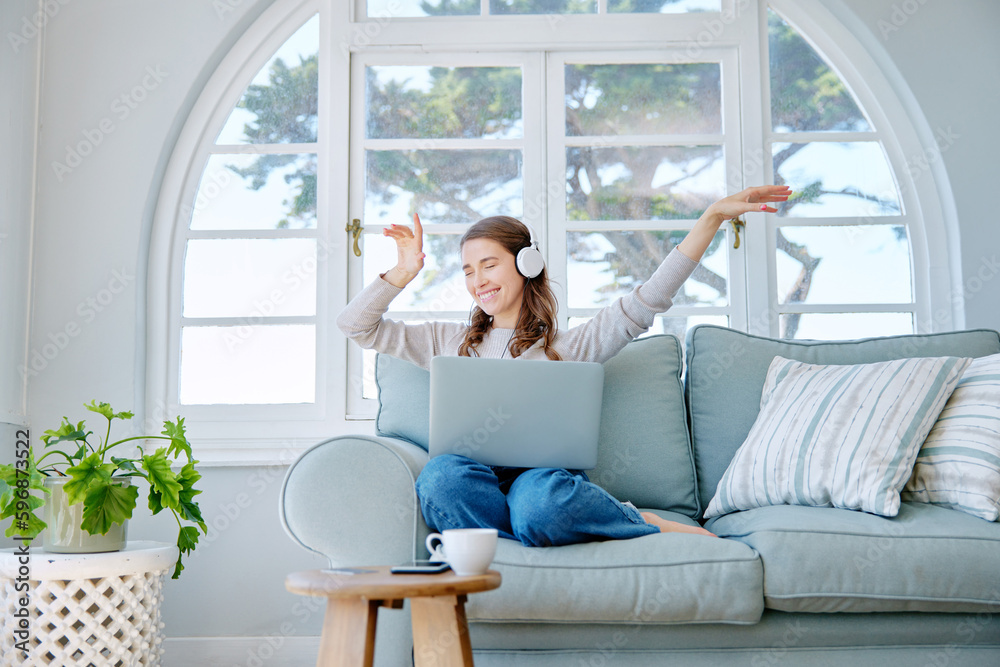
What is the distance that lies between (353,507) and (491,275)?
818 millimetres

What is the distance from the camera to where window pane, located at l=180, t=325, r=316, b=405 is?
2695 mm

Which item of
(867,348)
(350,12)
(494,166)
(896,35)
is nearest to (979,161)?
(896,35)

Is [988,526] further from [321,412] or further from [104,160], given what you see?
[104,160]

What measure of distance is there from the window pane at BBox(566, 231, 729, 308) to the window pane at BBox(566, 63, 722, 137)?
0.35m

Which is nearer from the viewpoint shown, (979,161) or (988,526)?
(988,526)

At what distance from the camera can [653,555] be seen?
59.3 inches

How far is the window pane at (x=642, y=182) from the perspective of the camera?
109 inches

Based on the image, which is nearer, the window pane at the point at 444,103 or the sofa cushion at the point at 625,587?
the sofa cushion at the point at 625,587

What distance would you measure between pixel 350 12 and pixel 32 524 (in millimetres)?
1824

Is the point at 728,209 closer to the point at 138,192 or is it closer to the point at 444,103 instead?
the point at 444,103

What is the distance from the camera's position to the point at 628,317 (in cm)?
212

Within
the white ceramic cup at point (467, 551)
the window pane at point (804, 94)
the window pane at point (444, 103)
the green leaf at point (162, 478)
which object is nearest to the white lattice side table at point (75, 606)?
the green leaf at point (162, 478)

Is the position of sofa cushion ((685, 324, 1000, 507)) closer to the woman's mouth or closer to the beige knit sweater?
the beige knit sweater

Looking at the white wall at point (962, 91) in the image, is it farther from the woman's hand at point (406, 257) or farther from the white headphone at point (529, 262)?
the woman's hand at point (406, 257)
